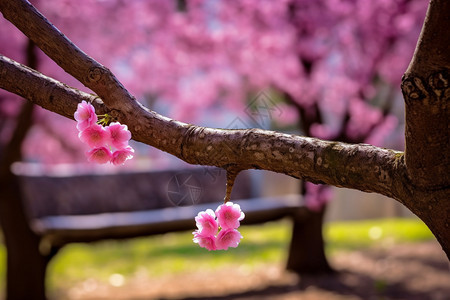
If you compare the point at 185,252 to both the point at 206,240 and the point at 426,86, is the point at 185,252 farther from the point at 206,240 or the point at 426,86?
the point at 426,86

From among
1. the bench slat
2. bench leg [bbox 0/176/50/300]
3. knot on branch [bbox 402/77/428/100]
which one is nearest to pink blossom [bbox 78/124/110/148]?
knot on branch [bbox 402/77/428/100]

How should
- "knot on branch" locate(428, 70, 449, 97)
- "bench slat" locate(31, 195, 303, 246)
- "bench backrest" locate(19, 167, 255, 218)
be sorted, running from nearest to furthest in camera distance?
"knot on branch" locate(428, 70, 449, 97) → "bench slat" locate(31, 195, 303, 246) → "bench backrest" locate(19, 167, 255, 218)

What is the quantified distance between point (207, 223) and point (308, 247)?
15.8 feet

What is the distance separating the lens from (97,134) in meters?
1.54

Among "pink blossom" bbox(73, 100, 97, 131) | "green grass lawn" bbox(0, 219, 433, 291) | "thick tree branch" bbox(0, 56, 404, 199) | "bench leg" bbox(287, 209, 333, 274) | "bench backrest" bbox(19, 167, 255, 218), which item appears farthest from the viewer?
"green grass lawn" bbox(0, 219, 433, 291)

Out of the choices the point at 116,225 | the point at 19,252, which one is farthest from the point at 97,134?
the point at 19,252

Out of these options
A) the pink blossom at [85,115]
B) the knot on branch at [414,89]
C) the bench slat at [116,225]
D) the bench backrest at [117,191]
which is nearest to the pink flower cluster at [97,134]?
the pink blossom at [85,115]

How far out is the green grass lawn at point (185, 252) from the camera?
6969mm

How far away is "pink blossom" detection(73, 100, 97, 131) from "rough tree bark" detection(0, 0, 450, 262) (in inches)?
3.9

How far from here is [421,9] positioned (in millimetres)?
5773

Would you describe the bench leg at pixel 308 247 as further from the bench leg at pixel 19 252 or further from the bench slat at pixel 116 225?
the bench leg at pixel 19 252

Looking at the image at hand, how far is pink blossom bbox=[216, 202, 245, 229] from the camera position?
1.59m

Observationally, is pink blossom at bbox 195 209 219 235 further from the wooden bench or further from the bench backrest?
the bench backrest

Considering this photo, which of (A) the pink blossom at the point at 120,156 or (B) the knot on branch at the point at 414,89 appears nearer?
(B) the knot on branch at the point at 414,89
